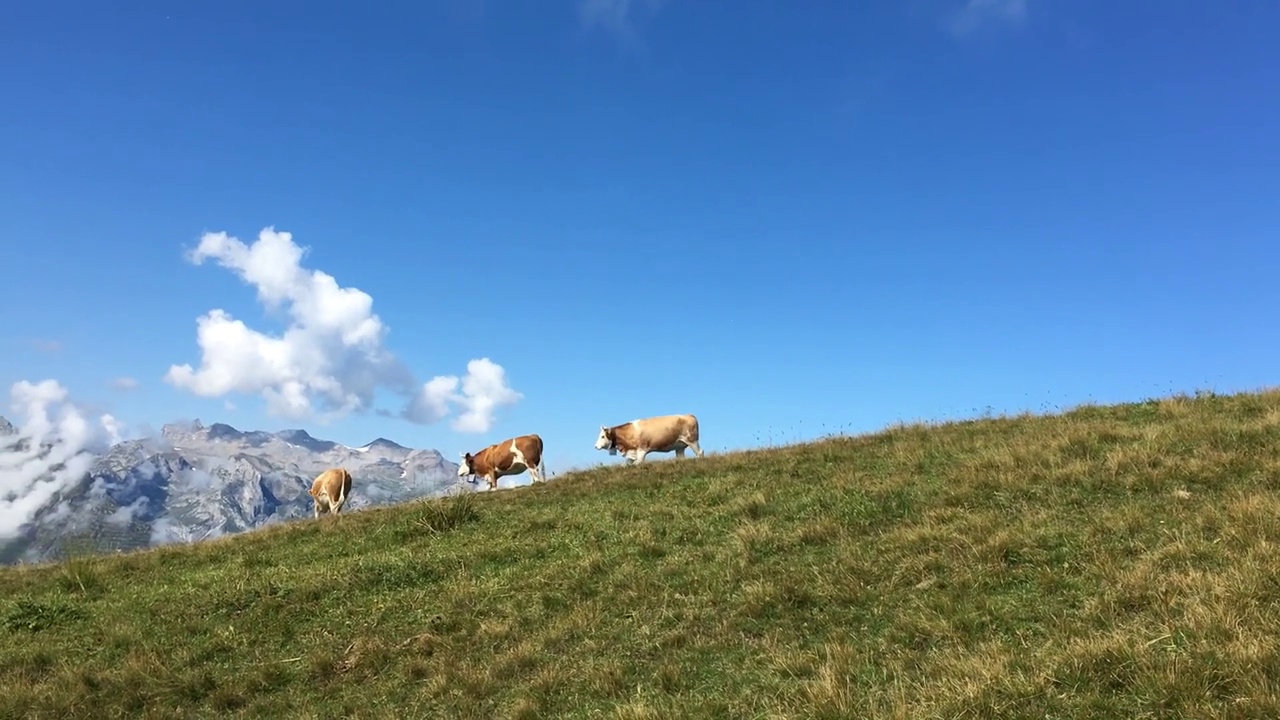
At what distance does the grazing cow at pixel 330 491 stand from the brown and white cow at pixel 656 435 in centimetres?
893

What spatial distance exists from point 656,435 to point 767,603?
1802 cm

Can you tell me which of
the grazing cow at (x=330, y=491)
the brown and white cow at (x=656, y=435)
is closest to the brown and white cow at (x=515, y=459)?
the brown and white cow at (x=656, y=435)

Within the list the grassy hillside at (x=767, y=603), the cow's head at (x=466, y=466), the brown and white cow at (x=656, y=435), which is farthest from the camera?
the cow's head at (x=466, y=466)

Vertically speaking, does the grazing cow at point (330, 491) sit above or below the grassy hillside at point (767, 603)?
above

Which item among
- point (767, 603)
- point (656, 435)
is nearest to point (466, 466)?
point (656, 435)

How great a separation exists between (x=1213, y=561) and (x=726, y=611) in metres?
4.61

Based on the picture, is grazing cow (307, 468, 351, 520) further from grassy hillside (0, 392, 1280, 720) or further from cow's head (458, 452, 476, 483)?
grassy hillside (0, 392, 1280, 720)

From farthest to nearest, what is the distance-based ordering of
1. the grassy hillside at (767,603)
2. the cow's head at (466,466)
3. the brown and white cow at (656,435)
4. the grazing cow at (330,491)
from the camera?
the cow's head at (466,466), the brown and white cow at (656,435), the grazing cow at (330,491), the grassy hillside at (767,603)

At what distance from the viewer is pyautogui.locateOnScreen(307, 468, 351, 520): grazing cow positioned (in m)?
24.8

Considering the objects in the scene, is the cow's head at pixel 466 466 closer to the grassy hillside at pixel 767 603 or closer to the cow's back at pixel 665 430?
the cow's back at pixel 665 430

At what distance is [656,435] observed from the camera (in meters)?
26.2

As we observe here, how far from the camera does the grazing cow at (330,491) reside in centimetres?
2481

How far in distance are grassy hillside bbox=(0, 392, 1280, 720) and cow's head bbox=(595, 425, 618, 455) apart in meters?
11.9

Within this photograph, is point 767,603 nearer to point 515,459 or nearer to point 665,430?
point 665,430
